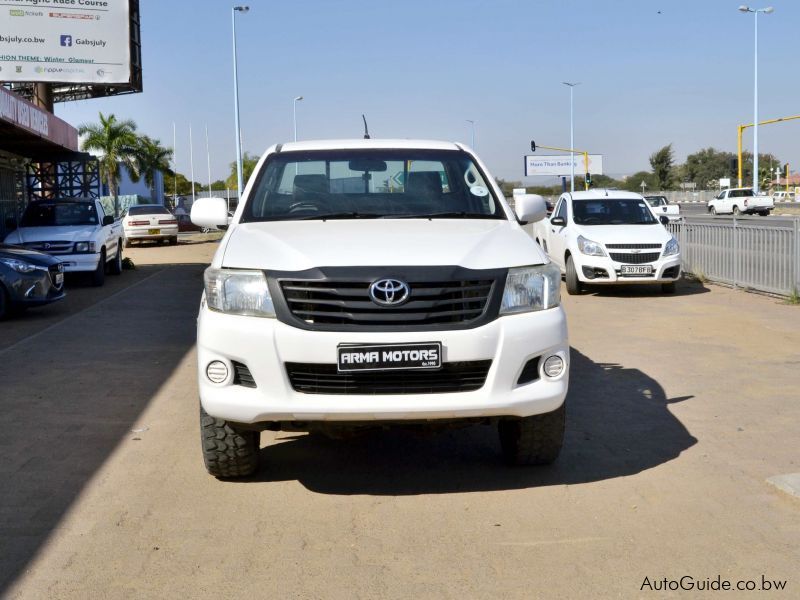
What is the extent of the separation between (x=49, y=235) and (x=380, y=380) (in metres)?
14.2

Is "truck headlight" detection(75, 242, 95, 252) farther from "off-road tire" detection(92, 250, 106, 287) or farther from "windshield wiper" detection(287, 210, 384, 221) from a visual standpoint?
"windshield wiper" detection(287, 210, 384, 221)

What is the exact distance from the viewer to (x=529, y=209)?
631 centimetres

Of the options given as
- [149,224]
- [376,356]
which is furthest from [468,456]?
[149,224]

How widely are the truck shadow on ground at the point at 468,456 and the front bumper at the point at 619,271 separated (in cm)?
770

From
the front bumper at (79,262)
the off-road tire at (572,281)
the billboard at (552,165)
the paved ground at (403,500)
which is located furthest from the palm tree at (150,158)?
the paved ground at (403,500)

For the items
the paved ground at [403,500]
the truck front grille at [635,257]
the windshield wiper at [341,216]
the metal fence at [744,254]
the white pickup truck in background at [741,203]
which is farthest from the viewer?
the white pickup truck in background at [741,203]

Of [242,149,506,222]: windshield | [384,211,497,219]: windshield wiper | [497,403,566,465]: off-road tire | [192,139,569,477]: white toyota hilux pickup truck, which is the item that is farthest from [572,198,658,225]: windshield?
[192,139,569,477]: white toyota hilux pickup truck

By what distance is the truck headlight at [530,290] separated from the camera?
471 centimetres

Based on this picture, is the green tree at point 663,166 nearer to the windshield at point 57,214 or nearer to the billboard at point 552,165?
the billboard at point 552,165

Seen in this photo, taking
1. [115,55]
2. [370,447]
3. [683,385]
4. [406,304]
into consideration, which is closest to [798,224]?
[683,385]

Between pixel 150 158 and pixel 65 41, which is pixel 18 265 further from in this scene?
pixel 150 158

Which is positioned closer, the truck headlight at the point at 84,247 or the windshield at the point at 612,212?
the windshield at the point at 612,212

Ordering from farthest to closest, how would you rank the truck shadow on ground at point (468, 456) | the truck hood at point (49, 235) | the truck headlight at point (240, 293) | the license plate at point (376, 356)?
the truck hood at point (49, 235)
the truck shadow on ground at point (468, 456)
the truck headlight at point (240, 293)
the license plate at point (376, 356)

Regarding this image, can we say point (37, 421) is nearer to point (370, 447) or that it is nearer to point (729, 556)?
point (370, 447)
